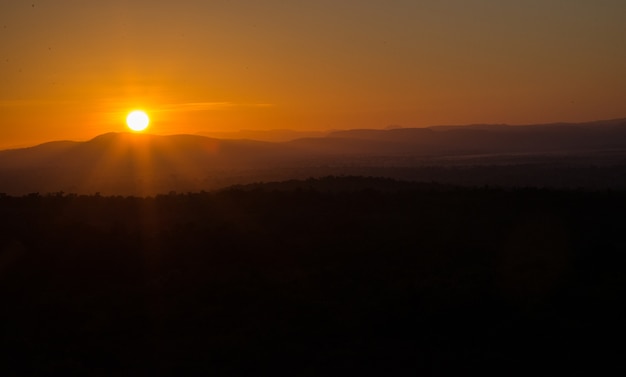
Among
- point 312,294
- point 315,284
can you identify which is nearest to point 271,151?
point 315,284

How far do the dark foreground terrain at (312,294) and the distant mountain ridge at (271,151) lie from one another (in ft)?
Answer: 207

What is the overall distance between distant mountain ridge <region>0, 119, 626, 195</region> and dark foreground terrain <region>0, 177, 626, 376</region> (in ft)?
207

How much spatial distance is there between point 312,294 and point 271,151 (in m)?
136

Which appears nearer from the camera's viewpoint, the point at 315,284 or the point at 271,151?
the point at 315,284

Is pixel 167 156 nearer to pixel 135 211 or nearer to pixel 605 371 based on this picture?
pixel 135 211

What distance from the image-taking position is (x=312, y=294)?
11.7m

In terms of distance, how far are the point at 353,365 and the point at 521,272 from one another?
4.61 metres

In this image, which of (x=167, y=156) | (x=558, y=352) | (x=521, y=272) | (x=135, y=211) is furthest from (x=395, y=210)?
(x=167, y=156)

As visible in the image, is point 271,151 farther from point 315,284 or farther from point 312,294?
point 312,294

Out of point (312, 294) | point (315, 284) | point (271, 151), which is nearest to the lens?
point (312, 294)

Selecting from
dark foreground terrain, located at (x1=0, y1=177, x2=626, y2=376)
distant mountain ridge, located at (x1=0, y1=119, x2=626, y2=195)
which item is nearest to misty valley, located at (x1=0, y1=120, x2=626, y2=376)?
dark foreground terrain, located at (x1=0, y1=177, x2=626, y2=376)

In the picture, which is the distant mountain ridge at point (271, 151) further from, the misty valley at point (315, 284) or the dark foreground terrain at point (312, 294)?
the dark foreground terrain at point (312, 294)

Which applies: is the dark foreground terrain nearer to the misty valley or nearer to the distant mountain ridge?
the misty valley

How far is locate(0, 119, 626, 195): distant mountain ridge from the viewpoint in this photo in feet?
309
